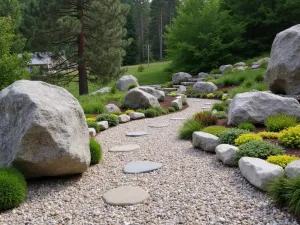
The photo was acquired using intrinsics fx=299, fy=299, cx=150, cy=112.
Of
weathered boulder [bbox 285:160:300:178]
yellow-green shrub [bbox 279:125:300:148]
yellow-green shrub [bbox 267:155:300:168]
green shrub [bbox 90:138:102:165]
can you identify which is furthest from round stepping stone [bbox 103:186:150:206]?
yellow-green shrub [bbox 279:125:300:148]

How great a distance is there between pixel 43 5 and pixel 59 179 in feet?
38.0

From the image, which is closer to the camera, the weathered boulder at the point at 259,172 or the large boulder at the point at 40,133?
the weathered boulder at the point at 259,172

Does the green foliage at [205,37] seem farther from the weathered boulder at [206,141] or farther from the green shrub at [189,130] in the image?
the weathered boulder at [206,141]

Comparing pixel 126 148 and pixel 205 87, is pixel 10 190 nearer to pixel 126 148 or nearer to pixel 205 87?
pixel 126 148

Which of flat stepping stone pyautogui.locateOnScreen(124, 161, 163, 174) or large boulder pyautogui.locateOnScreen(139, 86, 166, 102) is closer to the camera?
flat stepping stone pyautogui.locateOnScreen(124, 161, 163, 174)

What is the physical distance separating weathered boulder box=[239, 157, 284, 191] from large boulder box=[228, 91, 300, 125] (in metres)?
2.36

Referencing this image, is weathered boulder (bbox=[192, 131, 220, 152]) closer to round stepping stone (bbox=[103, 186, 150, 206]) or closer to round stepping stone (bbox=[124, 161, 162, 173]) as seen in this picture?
round stepping stone (bbox=[124, 161, 162, 173])

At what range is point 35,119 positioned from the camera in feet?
12.8

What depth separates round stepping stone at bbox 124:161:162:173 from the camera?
187 inches

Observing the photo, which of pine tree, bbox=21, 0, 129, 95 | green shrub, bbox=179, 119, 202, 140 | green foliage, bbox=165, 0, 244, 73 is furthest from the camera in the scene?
green foliage, bbox=165, 0, 244, 73

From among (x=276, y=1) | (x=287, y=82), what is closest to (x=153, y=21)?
(x=276, y=1)

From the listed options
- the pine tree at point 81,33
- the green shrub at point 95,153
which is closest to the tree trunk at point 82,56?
the pine tree at point 81,33

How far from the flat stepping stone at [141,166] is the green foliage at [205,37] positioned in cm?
→ 1679

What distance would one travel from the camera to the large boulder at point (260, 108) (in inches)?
250
